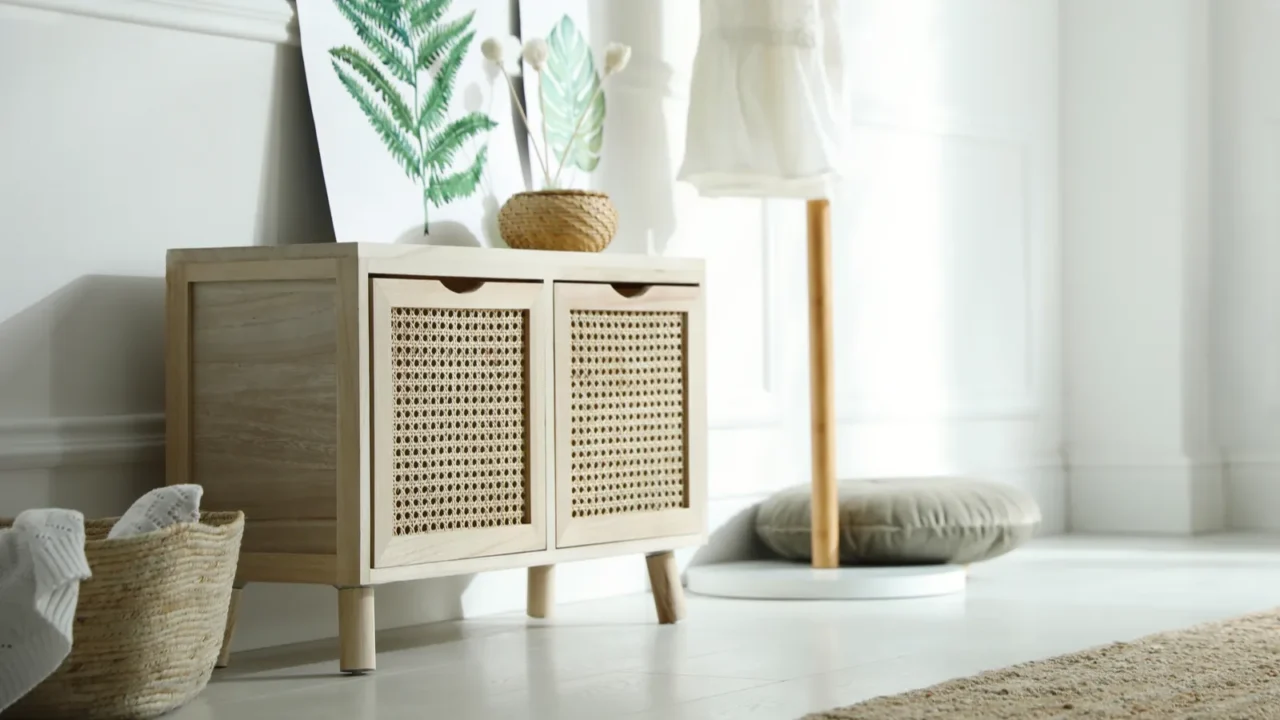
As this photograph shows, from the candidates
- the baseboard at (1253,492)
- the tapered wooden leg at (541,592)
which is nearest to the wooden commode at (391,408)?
the tapered wooden leg at (541,592)

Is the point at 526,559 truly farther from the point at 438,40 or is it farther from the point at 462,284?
the point at 438,40

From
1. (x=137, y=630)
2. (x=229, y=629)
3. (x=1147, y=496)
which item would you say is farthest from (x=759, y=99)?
(x=1147, y=496)

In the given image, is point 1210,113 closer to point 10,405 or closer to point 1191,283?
point 1191,283

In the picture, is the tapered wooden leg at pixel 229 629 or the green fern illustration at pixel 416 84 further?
the green fern illustration at pixel 416 84

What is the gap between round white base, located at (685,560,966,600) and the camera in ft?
10.5

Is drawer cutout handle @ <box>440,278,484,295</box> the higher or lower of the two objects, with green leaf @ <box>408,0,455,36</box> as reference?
lower

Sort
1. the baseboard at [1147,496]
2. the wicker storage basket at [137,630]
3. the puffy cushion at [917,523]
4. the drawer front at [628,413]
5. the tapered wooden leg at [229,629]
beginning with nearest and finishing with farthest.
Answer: the wicker storage basket at [137,630]
the tapered wooden leg at [229,629]
the drawer front at [628,413]
the puffy cushion at [917,523]
the baseboard at [1147,496]

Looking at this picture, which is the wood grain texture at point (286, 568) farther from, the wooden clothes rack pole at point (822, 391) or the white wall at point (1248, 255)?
the white wall at point (1248, 255)

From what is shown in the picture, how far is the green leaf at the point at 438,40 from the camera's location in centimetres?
292

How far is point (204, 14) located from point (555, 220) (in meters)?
0.65

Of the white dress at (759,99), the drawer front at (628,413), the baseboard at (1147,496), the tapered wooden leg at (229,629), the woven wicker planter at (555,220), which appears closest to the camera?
the tapered wooden leg at (229,629)

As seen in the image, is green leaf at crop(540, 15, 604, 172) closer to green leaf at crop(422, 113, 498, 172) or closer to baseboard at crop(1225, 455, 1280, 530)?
green leaf at crop(422, 113, 498, 172)

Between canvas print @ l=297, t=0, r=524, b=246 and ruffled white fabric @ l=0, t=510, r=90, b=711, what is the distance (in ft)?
3.18

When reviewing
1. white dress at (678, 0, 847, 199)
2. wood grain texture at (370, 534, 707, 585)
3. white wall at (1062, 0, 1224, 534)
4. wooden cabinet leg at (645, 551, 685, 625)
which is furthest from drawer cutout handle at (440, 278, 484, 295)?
white wall at (1062, 0, 1224, 534)
